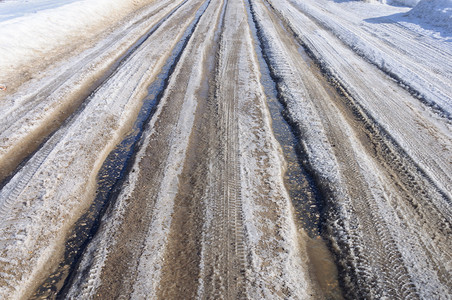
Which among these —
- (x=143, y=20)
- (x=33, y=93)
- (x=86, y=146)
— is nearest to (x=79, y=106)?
(x=33, y=93)

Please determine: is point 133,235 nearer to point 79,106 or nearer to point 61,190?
point 61,190

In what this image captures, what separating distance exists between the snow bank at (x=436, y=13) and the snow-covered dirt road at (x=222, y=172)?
4899 millimetres

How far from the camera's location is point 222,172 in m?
6.08

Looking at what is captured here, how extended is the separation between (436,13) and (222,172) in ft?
60.1

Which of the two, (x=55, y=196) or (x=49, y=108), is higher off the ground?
(x=49, y=108)

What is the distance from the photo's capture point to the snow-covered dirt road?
4.29 m

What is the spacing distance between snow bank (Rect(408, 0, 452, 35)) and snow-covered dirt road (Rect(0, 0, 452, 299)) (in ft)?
16.1

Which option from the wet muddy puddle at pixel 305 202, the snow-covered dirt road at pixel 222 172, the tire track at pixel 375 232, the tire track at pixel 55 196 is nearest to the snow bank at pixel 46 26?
A: the snow-covered dirt road at pixel 222 172

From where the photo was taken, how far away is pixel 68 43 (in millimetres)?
13016

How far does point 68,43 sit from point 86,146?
28.5 feet

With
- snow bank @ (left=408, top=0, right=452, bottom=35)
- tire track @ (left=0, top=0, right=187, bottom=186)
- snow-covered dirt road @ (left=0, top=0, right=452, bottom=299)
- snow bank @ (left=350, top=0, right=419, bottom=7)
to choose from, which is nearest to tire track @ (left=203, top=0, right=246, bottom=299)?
snow-covered dirt road @ (left=0, top=0, right=452, bottom=299)

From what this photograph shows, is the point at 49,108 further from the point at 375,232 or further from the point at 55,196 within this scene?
the point at 375,232

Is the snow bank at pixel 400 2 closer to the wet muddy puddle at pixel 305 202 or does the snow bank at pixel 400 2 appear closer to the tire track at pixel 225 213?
the wet muddy puddle at pixel 305 202

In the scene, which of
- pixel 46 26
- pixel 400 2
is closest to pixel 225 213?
pixel 46 26
